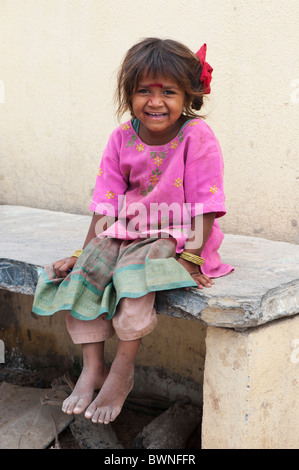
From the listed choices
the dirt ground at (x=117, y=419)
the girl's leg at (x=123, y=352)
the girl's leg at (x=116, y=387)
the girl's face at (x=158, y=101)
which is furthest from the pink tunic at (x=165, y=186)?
the dirt ground at (x=117, y=419)

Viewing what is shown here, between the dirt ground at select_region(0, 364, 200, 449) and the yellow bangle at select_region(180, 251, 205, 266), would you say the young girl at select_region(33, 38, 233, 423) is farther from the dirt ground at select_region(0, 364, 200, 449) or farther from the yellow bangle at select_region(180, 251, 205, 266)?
the dirt ground at select_region(0, 364, 200, 449)

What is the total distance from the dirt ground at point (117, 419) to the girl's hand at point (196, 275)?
3.47 feet

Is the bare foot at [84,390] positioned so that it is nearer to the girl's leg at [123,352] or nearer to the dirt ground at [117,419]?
the girl's leg at [123,352]

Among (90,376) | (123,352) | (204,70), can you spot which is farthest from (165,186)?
(90,376)

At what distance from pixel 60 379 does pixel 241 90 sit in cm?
194

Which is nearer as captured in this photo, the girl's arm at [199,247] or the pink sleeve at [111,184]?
the girl's arm at [199,247]

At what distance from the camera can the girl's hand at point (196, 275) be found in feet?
6.88

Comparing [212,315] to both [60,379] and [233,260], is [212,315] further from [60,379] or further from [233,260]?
[60,379]

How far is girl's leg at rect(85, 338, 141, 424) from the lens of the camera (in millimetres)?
1968

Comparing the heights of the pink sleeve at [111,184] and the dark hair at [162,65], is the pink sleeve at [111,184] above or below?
below

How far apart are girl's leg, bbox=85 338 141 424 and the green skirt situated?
0.48 ft

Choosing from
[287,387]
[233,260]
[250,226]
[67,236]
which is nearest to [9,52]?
[67,236]

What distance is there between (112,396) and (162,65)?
1233 mm

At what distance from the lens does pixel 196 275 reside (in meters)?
2.14
